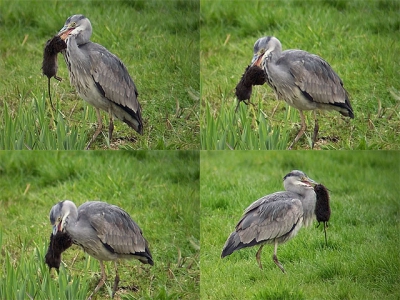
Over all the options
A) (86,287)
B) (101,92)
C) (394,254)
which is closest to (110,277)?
(86,287)

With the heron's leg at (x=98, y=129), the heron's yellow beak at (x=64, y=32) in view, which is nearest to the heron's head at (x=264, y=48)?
the heron's leg at (x=98, y=129)

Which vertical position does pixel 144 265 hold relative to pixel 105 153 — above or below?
below

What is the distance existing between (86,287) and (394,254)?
1451 millimetres

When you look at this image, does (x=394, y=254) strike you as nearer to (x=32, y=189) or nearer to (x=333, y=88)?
(x=333, y=88)

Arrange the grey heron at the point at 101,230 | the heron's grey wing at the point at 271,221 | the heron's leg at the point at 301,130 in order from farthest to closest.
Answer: the heron's leg at the point at 301,130, the heron's grey wing at the point at 271,221, the grey heron at the point at 101,230

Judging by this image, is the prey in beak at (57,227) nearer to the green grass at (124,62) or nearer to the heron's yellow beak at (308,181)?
the green grass at (124,62)

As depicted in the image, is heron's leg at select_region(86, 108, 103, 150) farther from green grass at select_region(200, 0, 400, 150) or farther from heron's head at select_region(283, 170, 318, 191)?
heron's head at select_region(283, 170, 318, 191)

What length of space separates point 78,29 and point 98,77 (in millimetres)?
258

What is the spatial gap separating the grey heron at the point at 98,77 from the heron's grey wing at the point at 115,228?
0.34m

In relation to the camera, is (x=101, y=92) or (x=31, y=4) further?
(x=31, y=4)

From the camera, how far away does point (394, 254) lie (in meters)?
4.81

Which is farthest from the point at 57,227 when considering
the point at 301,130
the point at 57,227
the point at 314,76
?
the point at 314,76

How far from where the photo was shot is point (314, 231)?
4805 mm

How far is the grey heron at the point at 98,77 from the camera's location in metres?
4.64
